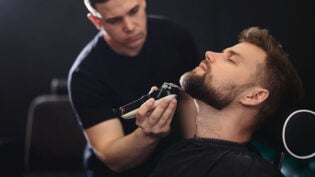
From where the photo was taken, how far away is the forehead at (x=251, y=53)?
97cm

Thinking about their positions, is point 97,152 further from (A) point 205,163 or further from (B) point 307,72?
(B) point 307,72

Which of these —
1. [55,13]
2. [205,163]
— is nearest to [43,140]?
[55,13]

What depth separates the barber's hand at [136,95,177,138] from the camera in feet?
3.03

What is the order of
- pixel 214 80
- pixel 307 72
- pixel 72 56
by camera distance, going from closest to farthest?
1. pixel 214 80
2. pixel 307 72
3. pixel 72 56

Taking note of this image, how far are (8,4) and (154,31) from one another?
0.74m

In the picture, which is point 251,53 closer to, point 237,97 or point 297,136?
point 237,97

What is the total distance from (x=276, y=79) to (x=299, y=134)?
144 millimetres

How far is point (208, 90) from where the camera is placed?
95 centimetres

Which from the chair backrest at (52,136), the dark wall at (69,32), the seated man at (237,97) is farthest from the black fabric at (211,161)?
the chair backrest at (52,136)

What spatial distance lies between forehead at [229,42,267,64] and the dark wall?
0.14 m

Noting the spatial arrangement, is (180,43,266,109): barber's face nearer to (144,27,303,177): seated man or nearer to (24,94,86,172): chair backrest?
(144,27,303,177): seated man

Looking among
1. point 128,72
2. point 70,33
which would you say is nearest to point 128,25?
point 128,72

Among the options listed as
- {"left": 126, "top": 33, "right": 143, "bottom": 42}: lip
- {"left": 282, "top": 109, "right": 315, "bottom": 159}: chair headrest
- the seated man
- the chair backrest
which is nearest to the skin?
the seated man

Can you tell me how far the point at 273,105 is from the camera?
0.99 metres
